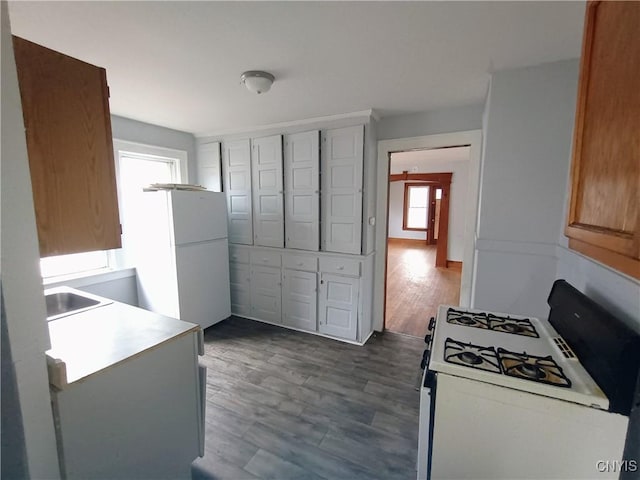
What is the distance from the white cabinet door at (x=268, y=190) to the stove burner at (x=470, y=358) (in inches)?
95.4

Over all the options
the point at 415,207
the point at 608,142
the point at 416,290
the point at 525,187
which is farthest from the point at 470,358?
Answer: the point at 415,207

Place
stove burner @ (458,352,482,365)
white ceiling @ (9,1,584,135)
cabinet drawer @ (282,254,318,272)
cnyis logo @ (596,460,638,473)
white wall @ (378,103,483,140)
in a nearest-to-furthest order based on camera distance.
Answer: cnyis logo @ (596,460,638,473) → stove burner @ (458,352,482,365) → white ceiling @ (9,1,584,135) → white wall @ (378,103,483,140) → cabinet drawer @ (282,254,318,272)

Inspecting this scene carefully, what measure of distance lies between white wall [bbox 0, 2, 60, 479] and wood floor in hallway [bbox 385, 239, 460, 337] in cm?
298

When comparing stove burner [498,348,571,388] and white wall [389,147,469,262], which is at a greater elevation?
white wall [389,147,469,262]

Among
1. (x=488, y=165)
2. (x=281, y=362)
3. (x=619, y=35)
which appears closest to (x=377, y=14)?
(x=619, y=35)

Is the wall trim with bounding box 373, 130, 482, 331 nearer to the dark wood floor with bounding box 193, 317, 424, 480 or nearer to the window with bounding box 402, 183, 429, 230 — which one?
the dark wood floor with bounding box 193, 317, 424, 480

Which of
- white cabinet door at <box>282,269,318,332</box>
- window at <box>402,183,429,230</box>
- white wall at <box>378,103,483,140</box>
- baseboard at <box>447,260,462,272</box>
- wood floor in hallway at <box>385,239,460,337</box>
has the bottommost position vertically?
wood floor in hallway at <box>385,239,460,337</box>

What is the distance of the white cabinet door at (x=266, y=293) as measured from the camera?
3.31 m

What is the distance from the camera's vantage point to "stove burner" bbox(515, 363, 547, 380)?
90 centimetres

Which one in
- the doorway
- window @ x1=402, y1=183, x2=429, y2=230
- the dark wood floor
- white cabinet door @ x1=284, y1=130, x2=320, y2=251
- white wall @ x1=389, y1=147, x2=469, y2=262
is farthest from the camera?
window @ x1=402, y1=183, x2=429, y2=230

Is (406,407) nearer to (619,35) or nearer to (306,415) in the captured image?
(306,415)

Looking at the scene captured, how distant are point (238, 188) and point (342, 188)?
1372mm

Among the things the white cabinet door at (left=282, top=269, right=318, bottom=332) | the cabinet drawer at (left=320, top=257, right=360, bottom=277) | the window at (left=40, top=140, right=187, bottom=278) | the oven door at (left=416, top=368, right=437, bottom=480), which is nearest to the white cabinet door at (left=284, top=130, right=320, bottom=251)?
the cabinet drawer at (left=320, top=257, right=360, bottom=277)

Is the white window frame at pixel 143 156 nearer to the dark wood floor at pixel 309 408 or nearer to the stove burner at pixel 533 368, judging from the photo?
the dark wood floor at pixel 309 408
